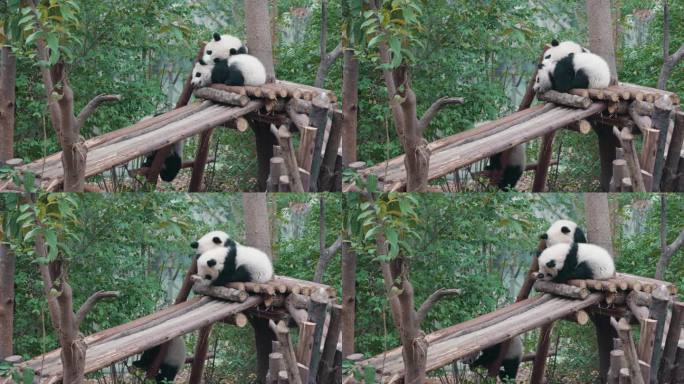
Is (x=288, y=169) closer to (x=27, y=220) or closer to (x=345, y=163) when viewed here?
(x=345, y=163)

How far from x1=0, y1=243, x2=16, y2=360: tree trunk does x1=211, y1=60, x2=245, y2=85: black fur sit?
2.06 metres

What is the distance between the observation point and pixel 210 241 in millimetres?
7754

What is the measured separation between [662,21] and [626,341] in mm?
4194

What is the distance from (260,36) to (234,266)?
1.79 m

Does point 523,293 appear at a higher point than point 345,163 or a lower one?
lower

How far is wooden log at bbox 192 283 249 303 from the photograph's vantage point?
7145 mm

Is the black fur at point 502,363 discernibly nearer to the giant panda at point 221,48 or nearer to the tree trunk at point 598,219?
the tree trunk at point 598,219

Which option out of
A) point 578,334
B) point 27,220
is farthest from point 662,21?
point 27,220

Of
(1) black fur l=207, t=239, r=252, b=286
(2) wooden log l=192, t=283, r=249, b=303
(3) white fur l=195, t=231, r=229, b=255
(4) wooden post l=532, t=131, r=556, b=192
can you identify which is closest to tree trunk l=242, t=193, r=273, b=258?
(3) white fur l=195, t=231, r=229, b=255

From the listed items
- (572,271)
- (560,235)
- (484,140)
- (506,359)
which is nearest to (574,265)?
(572,271)

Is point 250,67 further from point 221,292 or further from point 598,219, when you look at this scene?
point 598,219

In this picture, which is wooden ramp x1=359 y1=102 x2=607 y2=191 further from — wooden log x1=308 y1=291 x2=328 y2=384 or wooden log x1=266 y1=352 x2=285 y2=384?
wooden log x1=266 y1=352 x2=285 y2=384

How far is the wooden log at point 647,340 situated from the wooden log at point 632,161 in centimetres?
99

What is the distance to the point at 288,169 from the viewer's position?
22.7 ft
